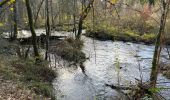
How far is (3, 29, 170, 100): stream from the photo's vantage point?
12039 mm

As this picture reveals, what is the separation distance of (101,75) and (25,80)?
14.6 feet

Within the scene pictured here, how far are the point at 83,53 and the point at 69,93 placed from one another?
7.11 meters

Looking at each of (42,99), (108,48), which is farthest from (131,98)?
(108,48)

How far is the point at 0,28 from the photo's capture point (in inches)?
864

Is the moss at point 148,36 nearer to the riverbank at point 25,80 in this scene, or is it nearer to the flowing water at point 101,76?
the flowing water at point 101,76

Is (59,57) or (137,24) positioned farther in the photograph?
(137,24)

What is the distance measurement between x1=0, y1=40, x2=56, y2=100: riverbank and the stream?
538mm

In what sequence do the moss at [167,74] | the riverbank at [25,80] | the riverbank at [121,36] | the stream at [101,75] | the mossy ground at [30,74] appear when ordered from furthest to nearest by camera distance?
1. the riverbank at [121,36]
2. the moss at [167,74]
3. the stream at [101,75]
4. the mossy ground at [30,74]
5. the riverbank at [25,80]

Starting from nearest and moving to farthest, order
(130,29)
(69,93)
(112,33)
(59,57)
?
(69,93)
(59,57)
(112,33)
(130,29)

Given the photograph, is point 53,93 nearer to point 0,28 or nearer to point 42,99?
point 42,99

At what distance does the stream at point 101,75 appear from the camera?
39.5 feet

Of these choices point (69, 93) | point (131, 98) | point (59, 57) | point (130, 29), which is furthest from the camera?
point (130, 29)

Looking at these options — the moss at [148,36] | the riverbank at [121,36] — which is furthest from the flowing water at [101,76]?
the moss at [148,36]

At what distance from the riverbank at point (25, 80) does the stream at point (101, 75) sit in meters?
0.54
